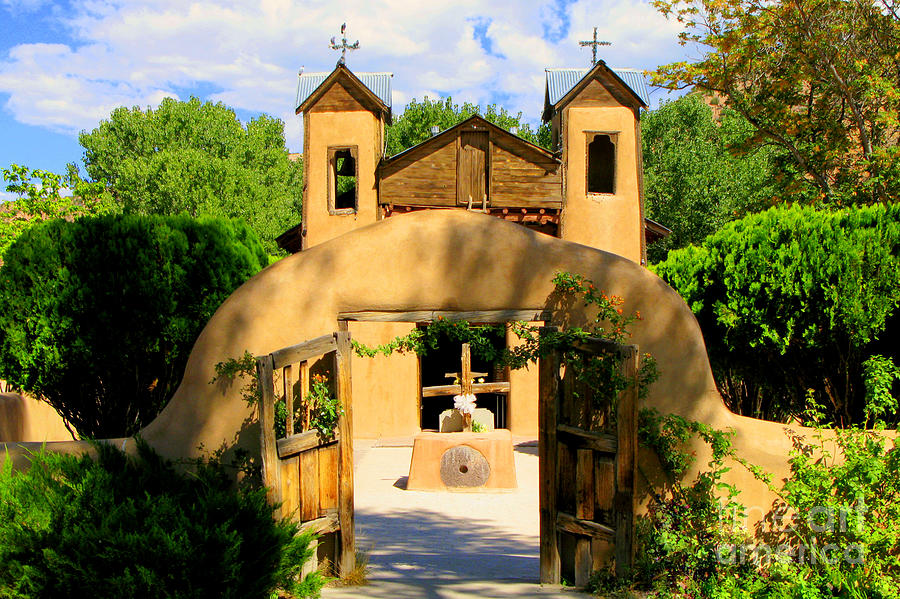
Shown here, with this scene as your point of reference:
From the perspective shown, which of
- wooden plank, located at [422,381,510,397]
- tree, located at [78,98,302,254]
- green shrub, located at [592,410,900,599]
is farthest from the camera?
tree, located at [78,98,302,254]

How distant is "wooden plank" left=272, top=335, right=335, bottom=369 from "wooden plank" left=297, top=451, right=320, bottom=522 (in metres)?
0.98

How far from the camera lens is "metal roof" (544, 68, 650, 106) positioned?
18625 millimetres

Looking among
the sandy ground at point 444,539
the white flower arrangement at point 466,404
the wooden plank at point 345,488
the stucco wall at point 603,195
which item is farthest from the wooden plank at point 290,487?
the stucco wall at point 603,195

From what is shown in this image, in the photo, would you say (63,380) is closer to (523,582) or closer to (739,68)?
(523,582)

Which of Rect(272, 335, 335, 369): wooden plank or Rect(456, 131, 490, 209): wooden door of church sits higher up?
Rect(456, 131, 490, 209): wooden door of church

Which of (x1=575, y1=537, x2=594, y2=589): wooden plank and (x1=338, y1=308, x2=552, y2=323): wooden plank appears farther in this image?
(x1=338, y1=308, x2=552, y2=323): wooden plank

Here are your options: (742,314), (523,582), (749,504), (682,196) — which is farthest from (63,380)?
(682,196)

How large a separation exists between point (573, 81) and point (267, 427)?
49.0ft

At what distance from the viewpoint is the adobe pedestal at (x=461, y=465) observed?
13.2m

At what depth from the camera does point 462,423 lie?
48.9 ft

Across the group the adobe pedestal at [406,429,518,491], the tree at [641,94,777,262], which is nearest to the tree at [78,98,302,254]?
the tree at [641,94,777,262]

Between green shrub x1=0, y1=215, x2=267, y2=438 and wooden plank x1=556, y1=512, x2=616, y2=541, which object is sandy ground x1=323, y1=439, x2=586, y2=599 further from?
green shrub x1=0, y1=215, x2=267, y2=438

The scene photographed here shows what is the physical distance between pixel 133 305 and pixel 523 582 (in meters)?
6.11

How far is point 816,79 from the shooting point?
1609 centimetres
